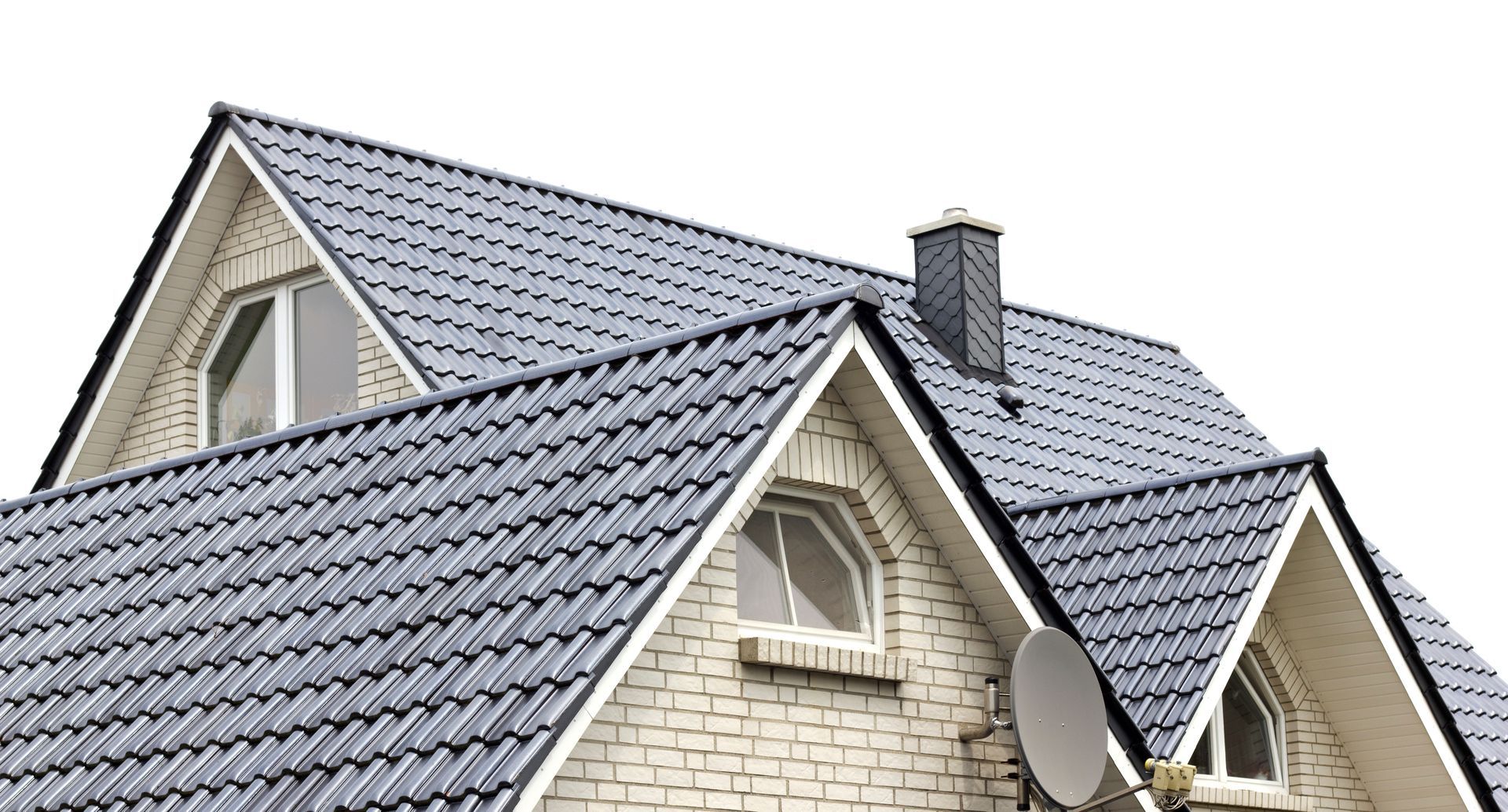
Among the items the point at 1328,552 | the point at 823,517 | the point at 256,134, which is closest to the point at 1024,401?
the point at 1328,552

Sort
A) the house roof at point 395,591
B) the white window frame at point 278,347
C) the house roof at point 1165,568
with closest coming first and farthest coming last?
1. the house roof at point 395,591
2. the house roof at point 1165,568
3. the white window frame at point 278,347

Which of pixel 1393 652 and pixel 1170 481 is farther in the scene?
pixel 1170 481

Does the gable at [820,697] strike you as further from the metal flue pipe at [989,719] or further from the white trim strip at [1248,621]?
the white trim strip at [1248,621]

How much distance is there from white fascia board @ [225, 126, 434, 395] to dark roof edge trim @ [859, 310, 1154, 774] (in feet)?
16.8

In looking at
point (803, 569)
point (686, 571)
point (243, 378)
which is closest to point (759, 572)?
point (803, 569)

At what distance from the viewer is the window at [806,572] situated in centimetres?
1066

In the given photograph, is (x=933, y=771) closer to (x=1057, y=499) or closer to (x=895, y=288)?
(x=1057, y=499)

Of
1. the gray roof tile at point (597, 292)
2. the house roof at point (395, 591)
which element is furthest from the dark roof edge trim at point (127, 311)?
the house roof at point (395, 591)

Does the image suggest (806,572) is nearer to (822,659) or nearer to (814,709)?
(822,659)

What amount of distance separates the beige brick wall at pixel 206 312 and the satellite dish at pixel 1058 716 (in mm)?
8265

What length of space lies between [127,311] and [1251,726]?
373 inches

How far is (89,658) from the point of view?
1161cm

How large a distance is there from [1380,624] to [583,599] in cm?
702

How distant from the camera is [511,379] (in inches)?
468
